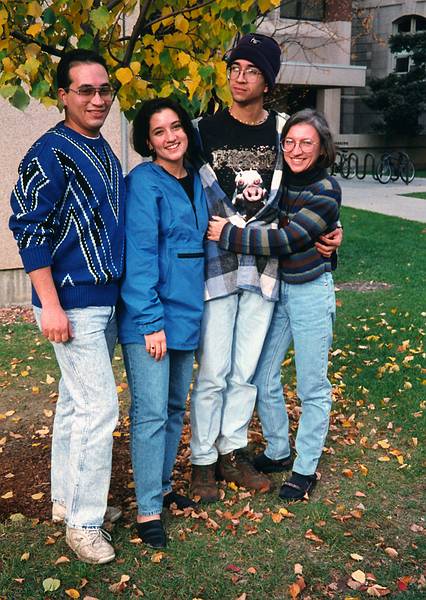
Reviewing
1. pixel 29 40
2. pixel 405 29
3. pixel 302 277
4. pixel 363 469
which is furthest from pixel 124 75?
pixel 405 29

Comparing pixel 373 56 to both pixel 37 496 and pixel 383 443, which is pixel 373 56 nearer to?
pixel 383 443

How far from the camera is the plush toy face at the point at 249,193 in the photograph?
3.60 meters

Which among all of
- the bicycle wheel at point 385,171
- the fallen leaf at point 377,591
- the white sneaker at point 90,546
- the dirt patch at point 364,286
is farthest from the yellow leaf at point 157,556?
the bicycle wheel at point 385,171

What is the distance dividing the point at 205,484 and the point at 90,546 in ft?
2.70

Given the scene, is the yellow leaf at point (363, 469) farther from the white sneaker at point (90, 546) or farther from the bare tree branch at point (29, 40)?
the bare tree branch at point (29, 40)

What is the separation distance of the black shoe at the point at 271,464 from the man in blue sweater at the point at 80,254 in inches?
49.5

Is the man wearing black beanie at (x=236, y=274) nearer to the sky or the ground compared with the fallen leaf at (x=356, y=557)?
nearer to the sky

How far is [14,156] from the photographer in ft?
26.6

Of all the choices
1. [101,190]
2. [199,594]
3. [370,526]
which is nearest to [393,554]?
[370,526]

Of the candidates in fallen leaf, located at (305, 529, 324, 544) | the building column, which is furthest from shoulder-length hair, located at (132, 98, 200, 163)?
the building column

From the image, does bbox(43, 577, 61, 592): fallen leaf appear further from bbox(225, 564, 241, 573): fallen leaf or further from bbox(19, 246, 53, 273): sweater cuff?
bbox(19, 246, 53, 273): sweater cuff

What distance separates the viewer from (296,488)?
4.03 metres

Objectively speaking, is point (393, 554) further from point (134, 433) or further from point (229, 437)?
point (134, 433)

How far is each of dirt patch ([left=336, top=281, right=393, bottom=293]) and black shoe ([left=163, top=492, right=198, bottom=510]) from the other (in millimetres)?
5380
